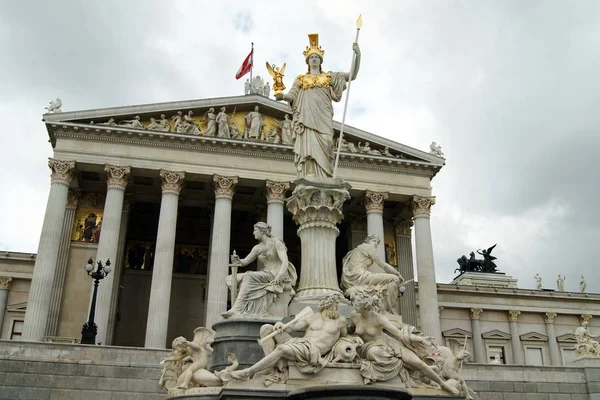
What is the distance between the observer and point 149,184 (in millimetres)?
38844

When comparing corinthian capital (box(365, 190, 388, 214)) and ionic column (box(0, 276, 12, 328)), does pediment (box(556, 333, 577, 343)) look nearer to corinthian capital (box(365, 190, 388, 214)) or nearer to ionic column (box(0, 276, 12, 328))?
corinthian capital (box(365, 190, 388, 214))

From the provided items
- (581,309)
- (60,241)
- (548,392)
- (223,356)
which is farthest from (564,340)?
(223,356)

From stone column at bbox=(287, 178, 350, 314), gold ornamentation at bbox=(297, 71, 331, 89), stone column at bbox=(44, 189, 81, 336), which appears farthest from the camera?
stone column at bbox=(44, 189, 81, 336)

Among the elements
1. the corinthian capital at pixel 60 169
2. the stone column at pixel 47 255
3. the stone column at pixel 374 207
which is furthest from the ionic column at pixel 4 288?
the stone column at pixel 374 207

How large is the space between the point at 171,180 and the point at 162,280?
6140 millimetres

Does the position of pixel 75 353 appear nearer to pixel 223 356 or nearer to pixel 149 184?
pixel 223 356

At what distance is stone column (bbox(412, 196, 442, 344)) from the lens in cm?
3494

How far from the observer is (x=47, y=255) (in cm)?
3136

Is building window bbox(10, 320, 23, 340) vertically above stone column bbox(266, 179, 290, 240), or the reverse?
stone column bbox(266, 179, 290, 240)

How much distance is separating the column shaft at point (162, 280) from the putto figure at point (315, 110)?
2107 cm

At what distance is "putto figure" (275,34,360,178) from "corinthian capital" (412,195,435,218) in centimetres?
2600

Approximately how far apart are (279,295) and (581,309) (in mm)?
46688

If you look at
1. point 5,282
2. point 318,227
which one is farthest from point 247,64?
point 318,227

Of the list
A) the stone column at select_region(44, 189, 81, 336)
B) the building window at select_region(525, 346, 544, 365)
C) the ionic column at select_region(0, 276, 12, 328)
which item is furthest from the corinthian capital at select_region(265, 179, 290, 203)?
the building window at select_region(525, 346, 544, 365)
